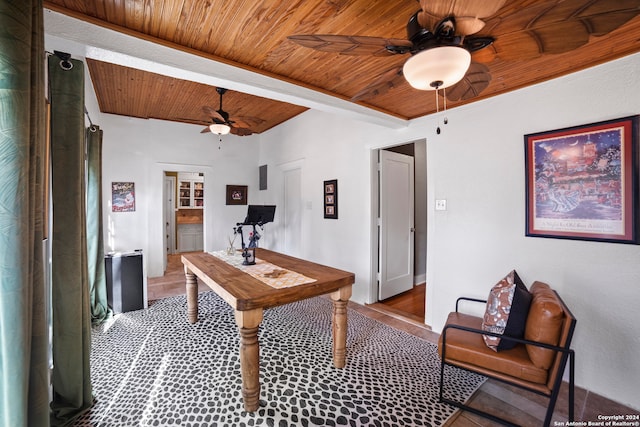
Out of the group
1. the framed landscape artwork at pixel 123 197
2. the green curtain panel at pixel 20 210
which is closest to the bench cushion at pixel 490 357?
the green curtain panel at pixel 20 210

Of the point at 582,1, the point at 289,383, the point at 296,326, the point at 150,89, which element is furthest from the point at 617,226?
the point at 150,89

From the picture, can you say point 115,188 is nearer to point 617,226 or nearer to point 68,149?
point 68,149

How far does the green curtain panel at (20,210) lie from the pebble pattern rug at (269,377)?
851 millimetres

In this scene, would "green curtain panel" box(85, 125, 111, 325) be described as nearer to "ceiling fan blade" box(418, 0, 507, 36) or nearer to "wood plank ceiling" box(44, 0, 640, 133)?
"wood plank ceiling" box(44, 0, 640, 133)

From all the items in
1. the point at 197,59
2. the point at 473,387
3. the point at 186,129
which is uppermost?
the point at 186,129

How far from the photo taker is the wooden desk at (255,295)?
5.59ft

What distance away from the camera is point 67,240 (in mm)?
1580

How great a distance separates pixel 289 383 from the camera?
2.01m

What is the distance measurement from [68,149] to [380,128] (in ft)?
10.1

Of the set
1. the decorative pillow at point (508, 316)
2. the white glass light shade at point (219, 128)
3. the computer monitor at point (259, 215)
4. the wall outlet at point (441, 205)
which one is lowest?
the decorative pillow at point (508, 316)

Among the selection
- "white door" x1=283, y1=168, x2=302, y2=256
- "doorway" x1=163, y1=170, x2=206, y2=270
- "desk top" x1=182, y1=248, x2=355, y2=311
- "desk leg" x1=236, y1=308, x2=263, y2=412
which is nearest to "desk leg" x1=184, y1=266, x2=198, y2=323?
"desk top" x1=182, y1=248, x2=355, y2=311

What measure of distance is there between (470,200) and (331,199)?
2.01 meters

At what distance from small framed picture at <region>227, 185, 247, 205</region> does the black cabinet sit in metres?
2.45

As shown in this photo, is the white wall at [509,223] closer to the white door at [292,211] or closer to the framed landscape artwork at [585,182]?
the framed landscape artwork at [585,182]
